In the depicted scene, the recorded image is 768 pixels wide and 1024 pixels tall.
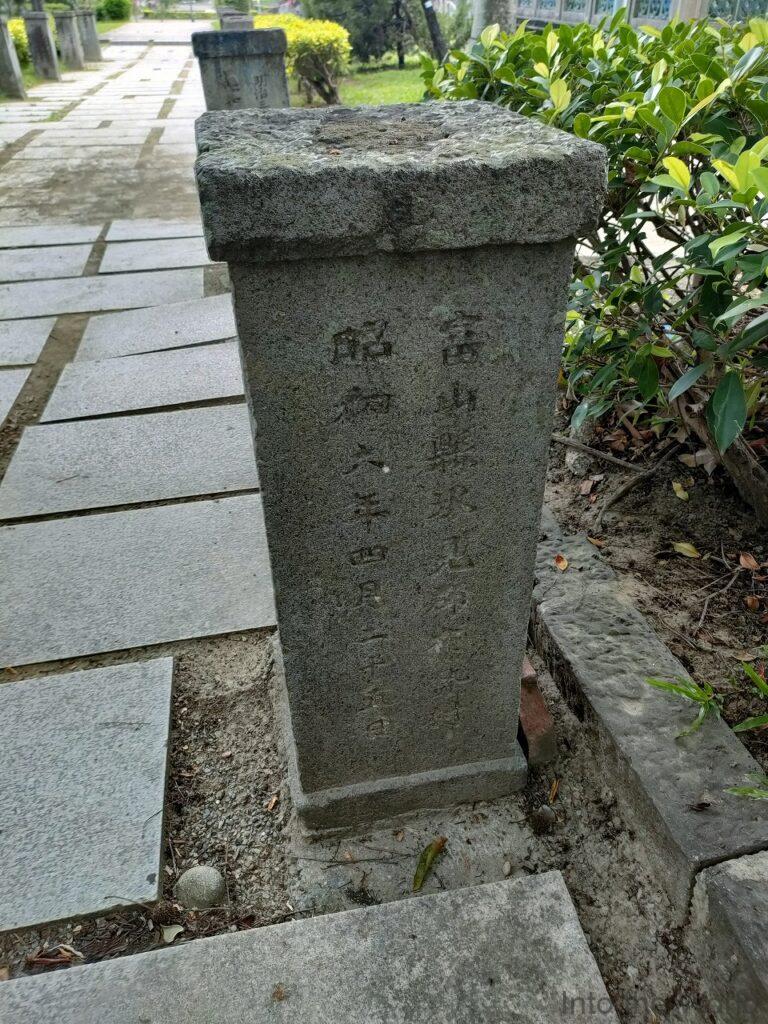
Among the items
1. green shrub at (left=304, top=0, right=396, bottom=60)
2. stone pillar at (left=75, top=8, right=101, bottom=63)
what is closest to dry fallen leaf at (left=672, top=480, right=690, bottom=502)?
green shrub at (left=304, top=0, right=396, bottom=60)

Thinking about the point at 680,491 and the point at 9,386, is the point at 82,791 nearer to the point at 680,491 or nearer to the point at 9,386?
the point at 680,491

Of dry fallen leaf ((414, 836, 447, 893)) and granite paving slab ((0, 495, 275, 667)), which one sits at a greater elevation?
granite paving slab ((0, 495, 275, 667))

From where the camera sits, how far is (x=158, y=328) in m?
4.06

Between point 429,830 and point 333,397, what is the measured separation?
1.04m

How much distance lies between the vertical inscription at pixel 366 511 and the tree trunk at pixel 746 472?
1.18 m

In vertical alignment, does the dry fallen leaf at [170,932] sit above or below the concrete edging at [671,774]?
below

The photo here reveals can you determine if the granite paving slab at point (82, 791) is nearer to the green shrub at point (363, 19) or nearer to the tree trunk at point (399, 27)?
the green shrub at point (363, 19)

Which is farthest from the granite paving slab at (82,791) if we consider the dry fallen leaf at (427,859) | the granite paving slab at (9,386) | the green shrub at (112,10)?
the green shrub at (112,10)

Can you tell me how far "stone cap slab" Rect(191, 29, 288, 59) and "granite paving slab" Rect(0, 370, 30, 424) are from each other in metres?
3.18

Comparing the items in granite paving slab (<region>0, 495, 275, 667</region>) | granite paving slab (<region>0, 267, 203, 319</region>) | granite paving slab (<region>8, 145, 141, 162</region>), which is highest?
granite paving slab (<region>8, 145, 141, 162</region>)

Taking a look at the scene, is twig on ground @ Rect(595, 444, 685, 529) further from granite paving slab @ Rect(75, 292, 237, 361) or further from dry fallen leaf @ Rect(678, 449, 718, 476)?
granite paving slab @ Rect(75, 292, 237, 361)

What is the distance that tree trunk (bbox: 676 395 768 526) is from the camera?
2070mm

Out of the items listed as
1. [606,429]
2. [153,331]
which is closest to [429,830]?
[606,429]

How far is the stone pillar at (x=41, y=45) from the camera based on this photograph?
47.2 ft
